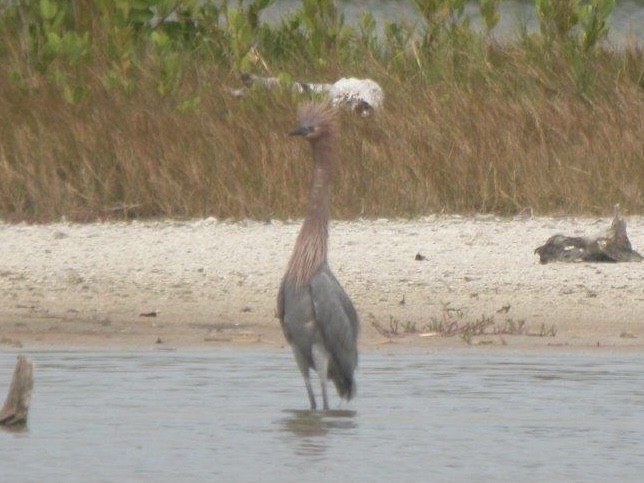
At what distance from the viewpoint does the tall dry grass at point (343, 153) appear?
1127 cm

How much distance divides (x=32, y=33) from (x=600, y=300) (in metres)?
6.25

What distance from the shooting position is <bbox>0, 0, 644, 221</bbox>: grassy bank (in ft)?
37.1

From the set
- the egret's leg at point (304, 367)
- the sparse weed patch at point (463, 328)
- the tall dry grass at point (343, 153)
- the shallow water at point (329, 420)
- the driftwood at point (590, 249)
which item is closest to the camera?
the shallow water at point (329, 420)

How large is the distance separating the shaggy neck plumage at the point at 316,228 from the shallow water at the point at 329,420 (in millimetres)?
547

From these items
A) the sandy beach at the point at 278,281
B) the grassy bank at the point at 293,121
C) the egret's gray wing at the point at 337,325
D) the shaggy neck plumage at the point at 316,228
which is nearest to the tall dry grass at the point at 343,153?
the grassy bank at the point at 293,121

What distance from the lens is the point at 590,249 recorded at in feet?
31.6

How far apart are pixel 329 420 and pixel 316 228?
807 mm

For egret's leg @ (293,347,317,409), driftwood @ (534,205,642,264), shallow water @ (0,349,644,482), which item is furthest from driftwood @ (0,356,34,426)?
driftwood @ (534,205,642,264)

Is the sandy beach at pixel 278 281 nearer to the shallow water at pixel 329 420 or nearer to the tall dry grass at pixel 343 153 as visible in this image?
the tall dry grass at pixel 343 153

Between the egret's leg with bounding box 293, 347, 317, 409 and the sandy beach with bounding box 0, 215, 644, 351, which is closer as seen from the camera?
the egret's leg with bounding box 293, 347, 317, 409

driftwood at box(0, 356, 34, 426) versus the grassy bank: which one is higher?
the grassy bank

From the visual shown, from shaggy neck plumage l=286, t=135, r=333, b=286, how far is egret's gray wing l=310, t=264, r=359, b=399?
63 millimetres

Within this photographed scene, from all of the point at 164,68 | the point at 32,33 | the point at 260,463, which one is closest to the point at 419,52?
the point at 164,68

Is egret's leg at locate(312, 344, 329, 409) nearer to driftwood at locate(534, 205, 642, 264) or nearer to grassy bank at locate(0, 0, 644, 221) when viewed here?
driftwood at locate(534, 205, 642, 264)
